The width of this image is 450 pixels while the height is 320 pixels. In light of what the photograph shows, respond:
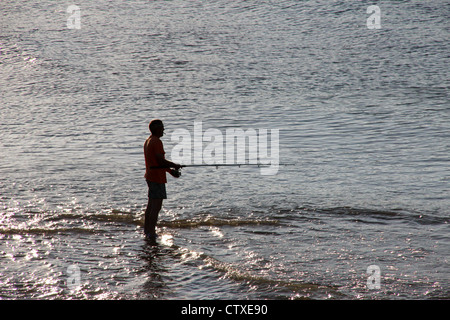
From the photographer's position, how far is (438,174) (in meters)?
Result: 11.2

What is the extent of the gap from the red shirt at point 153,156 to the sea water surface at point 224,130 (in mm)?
910

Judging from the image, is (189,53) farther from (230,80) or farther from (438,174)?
(438,174)

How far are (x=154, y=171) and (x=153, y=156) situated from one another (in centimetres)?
21

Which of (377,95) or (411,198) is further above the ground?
(377,95)

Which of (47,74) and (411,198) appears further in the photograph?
(47,74)

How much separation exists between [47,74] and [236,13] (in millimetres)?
9638

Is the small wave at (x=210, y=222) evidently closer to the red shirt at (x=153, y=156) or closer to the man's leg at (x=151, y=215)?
the man's leg at (x=151, y=215)

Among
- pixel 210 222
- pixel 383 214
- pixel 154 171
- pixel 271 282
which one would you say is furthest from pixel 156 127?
pixel 383 214

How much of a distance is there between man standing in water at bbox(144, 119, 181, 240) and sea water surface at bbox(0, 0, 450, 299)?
359mm

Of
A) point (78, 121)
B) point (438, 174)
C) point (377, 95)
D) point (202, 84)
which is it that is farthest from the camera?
point (202, 84)

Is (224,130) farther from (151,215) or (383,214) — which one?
(151,215)

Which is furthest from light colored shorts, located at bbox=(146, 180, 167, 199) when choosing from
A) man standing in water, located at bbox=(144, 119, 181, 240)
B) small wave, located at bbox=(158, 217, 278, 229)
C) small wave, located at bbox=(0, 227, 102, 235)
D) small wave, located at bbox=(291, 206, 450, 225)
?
small wave, located at bbox=(291, 206, 450, 225)
